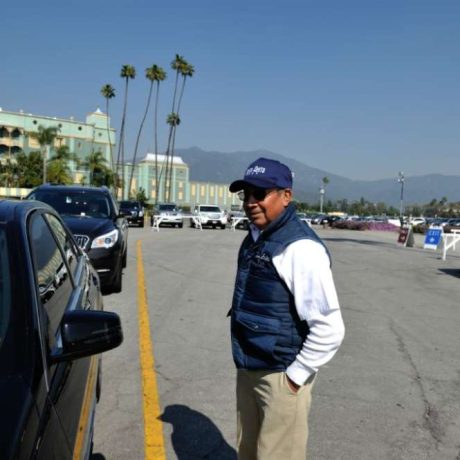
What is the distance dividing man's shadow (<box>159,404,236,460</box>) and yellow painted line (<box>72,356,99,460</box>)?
0.84 metres

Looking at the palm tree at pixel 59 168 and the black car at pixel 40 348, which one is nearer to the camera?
the black car at pixel 40 348

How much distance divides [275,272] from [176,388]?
102 inches

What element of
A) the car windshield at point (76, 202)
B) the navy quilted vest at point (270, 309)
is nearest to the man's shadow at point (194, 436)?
the navy quilted vest at point (270, 309)

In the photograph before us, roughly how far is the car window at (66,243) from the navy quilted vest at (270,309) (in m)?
1.63

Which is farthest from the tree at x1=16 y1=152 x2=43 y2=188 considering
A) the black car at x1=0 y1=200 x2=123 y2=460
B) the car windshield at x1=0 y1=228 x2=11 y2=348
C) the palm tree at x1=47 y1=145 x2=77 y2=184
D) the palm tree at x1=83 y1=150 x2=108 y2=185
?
the car windshield at x1=0 y1=228 x2=11 y2=348

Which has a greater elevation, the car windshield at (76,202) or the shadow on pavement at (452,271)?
the car windshield at (76,202)

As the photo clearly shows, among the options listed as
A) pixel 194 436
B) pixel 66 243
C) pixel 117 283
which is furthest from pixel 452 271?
pixel 66 243

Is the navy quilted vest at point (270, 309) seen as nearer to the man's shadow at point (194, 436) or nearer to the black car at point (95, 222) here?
the man's shadow at point (194, 436)

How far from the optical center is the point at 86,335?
7.12 feet

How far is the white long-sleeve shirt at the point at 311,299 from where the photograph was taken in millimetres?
2150

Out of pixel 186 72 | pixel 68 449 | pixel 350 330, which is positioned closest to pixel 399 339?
pixel 350 330

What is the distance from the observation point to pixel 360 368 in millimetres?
5199

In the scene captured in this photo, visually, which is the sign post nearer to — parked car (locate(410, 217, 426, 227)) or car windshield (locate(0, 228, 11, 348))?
car windshield (locate(0, 228, 11, 348))

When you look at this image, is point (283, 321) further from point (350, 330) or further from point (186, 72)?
point (186, 72)
